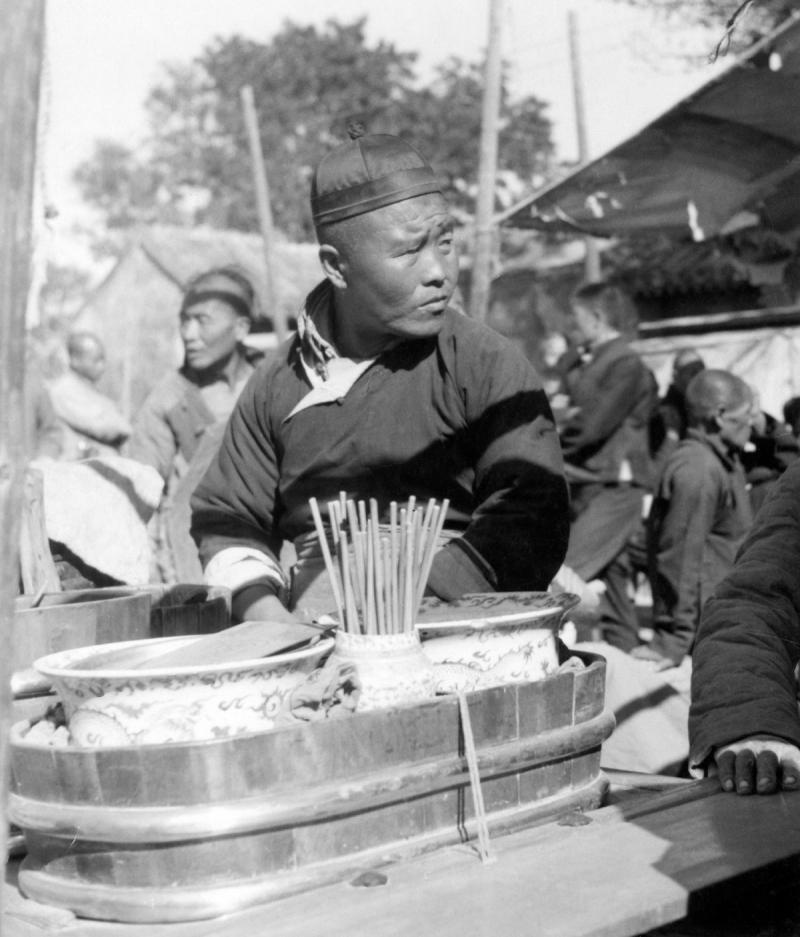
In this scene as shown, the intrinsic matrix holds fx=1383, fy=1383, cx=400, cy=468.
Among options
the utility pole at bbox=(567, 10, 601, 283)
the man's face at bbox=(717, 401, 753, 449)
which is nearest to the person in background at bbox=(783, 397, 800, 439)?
the man's face at bbox=(717, 401, 753, 449)

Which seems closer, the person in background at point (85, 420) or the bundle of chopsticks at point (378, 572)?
the bundle of chopsticks at point (378, 572)

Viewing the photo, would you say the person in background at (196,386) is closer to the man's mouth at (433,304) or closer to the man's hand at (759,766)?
the man's mouth at (433,304)

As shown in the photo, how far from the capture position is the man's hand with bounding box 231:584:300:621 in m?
2.64

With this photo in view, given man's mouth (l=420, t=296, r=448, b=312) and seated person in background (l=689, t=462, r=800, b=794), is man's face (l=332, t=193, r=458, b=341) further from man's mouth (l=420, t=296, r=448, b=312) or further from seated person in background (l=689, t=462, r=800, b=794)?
seated person in background (l=689, t=462, r=800, b=794)

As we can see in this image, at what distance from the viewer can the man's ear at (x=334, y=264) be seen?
2855 millimetres

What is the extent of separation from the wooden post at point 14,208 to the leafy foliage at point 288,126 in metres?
30.0

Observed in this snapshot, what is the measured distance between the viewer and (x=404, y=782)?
6.37 feet

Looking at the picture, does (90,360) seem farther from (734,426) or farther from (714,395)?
(734,426)

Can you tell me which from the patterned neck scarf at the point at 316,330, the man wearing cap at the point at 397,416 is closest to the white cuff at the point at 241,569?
the man wearing cap at the point at 397,416

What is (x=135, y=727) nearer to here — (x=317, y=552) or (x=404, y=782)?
(x=404, y=782)

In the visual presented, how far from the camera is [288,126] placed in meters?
38.6

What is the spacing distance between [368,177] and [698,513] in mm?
4536

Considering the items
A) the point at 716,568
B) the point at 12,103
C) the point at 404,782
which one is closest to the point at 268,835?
the point at 404,782

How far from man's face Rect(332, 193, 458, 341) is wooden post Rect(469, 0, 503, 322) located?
6449 millimetres
